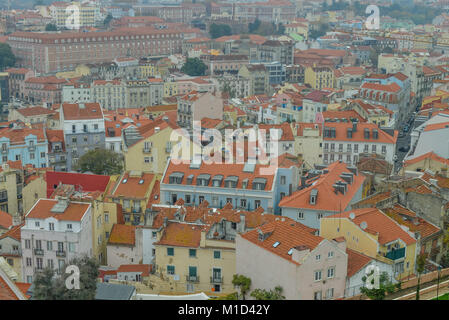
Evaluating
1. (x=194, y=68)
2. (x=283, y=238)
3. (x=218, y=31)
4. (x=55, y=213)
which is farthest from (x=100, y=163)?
(x=218, y=31)

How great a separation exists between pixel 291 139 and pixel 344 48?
213ft

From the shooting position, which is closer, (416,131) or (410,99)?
(416,131)

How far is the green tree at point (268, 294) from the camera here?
17.9 meters

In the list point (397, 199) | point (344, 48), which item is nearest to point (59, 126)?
point (397, 199)

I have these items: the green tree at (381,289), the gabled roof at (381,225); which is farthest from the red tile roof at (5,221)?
the green tree at (381,289)

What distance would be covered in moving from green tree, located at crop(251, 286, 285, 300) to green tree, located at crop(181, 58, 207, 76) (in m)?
64.7

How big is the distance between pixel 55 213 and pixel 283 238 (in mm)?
8909

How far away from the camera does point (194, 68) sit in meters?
81.9

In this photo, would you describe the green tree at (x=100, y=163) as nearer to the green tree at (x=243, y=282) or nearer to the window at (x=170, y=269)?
the window at (x=170, y=269)

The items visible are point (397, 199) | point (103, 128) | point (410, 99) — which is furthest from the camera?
point (410, 99)

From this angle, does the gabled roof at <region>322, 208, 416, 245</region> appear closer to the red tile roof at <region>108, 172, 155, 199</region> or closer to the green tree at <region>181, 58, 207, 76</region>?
the red tile roof at <region>108, 172, 155, 199</region>

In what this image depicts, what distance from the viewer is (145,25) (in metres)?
128

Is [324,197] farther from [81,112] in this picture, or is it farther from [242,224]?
[81,112]
